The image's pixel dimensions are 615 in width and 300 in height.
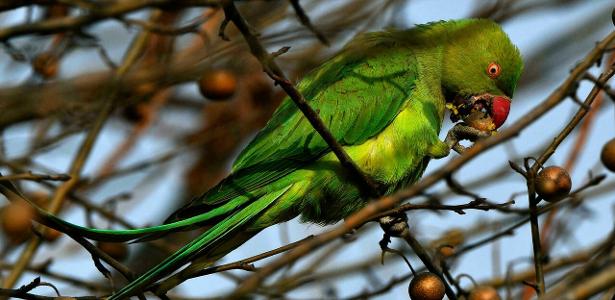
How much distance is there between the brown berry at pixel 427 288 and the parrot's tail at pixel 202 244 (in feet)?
3.19

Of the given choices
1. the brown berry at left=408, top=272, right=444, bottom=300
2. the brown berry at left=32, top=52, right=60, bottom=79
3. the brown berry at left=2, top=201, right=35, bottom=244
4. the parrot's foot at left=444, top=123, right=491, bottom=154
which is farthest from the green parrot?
the brown berry at left=32, top=52, right=60, bottom=79

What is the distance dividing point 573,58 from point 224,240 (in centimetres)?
237

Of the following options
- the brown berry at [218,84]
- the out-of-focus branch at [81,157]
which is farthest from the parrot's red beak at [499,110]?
the out-of-focus branch at [81,157]

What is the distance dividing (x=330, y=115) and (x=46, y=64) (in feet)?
5.71

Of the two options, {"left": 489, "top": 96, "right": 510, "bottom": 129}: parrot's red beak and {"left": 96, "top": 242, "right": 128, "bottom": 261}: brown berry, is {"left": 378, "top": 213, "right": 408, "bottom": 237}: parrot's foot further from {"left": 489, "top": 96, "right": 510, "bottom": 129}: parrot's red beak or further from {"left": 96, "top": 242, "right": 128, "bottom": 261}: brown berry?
{"left": 96, "top": 242, "right": 128, "bottom": 261}: brown berry

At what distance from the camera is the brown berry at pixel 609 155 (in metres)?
2.95

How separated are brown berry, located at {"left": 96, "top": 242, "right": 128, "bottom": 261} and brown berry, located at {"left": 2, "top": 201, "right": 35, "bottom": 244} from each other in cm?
55

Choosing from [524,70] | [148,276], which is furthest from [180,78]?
[524,70]

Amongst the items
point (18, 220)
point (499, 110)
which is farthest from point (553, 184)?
point (18, 220)

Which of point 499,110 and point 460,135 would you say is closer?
point 460,135

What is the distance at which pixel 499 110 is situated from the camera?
4609 millimetres

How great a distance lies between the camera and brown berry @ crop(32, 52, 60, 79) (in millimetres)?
4582

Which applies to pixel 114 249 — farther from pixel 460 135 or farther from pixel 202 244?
pixel 460 135

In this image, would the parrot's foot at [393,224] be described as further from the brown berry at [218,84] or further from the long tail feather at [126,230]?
the brown berry at [218,84]
